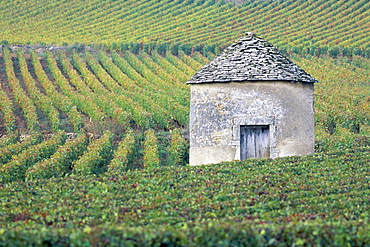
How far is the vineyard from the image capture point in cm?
869

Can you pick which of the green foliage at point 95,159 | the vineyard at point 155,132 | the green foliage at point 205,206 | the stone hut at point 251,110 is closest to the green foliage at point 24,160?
the vineyard at point 155,132

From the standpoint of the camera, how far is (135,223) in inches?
360

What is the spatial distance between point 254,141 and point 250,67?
2.25 m

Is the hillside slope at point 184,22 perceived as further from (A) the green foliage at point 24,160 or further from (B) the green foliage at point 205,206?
(B) the green foliage at point 205,206

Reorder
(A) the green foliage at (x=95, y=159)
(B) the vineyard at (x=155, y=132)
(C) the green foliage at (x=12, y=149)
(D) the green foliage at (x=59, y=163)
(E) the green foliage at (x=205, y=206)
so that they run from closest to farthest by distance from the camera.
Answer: (E) the green foliage at (x=205, y=206)
(B) the vineyard at (x=155, y=132)
(D) the green foliage at (x=59, y=163)
(A) the green foliage at (x=95, y=159)
(C) the green foliage at (x=12, y=149)

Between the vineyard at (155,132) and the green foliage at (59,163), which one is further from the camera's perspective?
the green foliage at (59,163)

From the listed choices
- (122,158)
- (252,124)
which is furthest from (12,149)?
(252,124)

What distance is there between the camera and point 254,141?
17812 millimetres

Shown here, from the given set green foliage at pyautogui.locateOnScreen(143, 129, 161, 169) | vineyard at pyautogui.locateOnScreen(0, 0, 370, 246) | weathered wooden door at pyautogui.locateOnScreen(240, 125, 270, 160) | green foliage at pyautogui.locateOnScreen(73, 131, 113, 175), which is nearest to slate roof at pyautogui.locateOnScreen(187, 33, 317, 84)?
weathered wooden door at pyautogui.locateOnScreen(240, 125, 270, 160)

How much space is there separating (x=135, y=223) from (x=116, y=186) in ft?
11.6

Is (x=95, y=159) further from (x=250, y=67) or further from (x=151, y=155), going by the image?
(x=250, y=67)

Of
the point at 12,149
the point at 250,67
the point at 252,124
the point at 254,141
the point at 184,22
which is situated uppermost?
the point at 184,22

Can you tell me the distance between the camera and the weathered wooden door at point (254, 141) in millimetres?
17672

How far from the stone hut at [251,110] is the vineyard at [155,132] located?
1.42m
